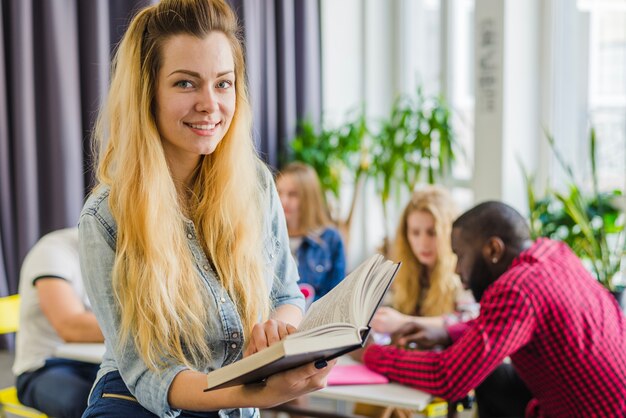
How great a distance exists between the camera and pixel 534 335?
228 cm

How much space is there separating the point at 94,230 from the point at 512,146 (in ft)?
11.0

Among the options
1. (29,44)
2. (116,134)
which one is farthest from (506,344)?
(29,44)

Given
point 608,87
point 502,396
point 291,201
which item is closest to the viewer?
point 502,396

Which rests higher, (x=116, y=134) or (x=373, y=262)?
(x=116, y=134)

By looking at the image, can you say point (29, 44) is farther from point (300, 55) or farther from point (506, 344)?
point (506, 344)

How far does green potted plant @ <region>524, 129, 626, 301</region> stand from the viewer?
348cm

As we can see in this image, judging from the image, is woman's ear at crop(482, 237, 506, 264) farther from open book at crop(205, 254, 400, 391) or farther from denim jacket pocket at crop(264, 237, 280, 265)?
open book at crop(205, 254, 400, 391)

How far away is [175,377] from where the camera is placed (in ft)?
4.94

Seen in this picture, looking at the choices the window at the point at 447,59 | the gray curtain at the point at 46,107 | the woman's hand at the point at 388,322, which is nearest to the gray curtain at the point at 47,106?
the gray curtain at the point at 46,107

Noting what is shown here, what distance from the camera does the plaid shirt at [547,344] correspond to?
2209mm

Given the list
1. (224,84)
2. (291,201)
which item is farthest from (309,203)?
(224,84)

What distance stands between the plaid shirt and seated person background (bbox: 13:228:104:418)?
1.13m

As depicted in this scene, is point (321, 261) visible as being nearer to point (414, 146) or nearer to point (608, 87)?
point (414, 146)

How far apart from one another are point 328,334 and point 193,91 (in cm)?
55
